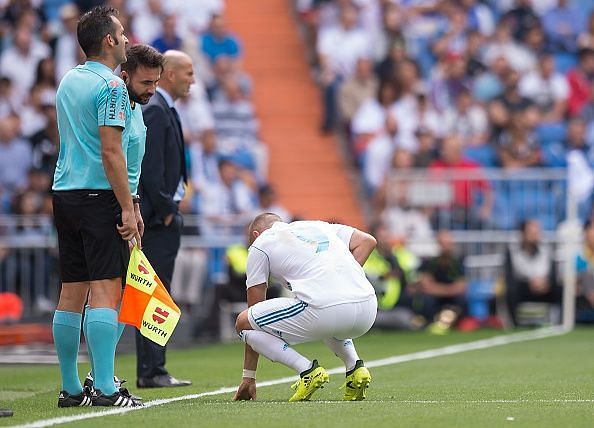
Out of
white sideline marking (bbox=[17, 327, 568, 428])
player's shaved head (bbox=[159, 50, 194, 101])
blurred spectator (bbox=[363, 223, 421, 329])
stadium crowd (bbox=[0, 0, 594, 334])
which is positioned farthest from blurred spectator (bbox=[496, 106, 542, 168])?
player's shaved head (bbox=[159, 50, 194, 101])

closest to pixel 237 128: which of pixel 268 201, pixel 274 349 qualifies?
pixel 268 201

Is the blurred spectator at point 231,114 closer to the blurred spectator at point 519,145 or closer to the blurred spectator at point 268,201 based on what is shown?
the blurred spectator at point 268,201

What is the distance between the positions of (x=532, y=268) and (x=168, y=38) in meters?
6.29

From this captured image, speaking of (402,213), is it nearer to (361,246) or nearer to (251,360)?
(361,246)

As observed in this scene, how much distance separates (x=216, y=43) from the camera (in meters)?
21.9

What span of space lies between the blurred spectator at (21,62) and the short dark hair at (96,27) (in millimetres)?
12833

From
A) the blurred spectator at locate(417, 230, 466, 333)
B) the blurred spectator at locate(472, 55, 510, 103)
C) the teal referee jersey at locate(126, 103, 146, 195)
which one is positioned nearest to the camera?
the teal referee jersey at locate(126, 103, 146, 195)

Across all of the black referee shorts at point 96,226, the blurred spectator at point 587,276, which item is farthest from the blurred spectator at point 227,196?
the black referee shorts at point 96,226

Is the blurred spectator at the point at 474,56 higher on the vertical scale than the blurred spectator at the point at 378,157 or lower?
higher

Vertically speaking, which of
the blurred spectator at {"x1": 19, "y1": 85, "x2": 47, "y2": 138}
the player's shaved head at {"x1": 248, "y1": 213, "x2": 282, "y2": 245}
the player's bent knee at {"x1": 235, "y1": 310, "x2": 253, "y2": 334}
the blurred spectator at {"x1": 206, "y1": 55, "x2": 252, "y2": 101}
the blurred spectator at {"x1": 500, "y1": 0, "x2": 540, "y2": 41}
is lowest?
the player's bent knee at {"x1": 235, "y1": 310, "x2": 253, "y2": 334}

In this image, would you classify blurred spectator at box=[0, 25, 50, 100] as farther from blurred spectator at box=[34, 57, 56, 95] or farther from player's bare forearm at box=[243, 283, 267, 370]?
player's bare forearm at box=[243, 283, 267, 370]

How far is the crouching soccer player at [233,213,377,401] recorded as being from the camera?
8.23 meters

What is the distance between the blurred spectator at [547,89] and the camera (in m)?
22.2

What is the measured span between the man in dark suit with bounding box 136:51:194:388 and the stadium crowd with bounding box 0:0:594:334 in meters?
7.01
